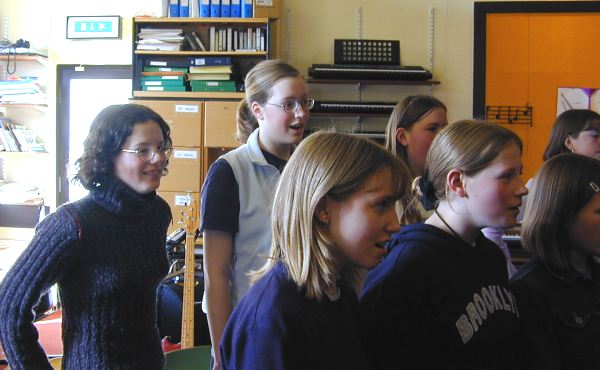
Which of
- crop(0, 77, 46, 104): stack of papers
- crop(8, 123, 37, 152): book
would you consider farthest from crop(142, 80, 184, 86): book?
crop(8, 123, 37, 152): book

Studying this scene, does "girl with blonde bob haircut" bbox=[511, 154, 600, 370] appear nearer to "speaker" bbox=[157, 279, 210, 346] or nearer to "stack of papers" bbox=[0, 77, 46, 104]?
"speaker" bbox=[157, 279, 210, 346]

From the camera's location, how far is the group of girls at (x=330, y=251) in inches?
38.6

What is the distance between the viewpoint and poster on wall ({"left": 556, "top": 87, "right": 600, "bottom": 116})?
4.32 meters

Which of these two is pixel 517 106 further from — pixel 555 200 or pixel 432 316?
pixel 432 316

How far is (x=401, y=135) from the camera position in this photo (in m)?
1.78

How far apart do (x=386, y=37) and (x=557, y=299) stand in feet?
10.9

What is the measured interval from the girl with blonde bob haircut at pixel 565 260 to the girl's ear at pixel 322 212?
62 cm

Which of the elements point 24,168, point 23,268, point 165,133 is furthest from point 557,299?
point 24,168

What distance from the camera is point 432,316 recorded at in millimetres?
1153

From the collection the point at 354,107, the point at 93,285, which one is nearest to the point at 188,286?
the point at 93,285

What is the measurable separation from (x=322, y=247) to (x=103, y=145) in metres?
0.77

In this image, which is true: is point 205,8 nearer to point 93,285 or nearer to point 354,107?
point 354,107

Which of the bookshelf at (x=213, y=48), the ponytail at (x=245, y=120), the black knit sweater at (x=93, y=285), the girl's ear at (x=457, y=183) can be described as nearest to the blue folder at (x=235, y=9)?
the bookshelf at (x=213, y=48)

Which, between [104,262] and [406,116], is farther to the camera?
[406,116]
